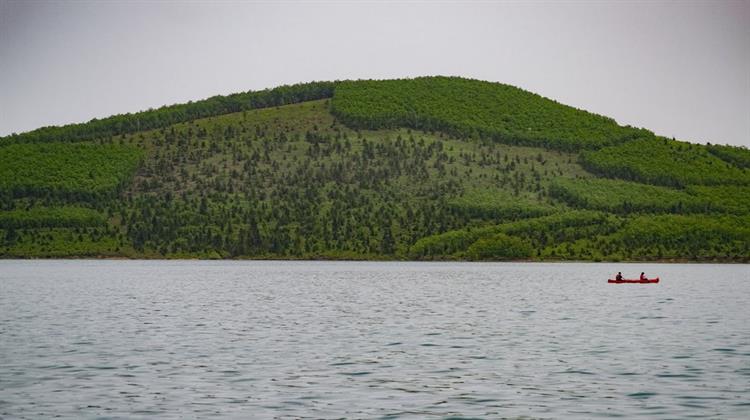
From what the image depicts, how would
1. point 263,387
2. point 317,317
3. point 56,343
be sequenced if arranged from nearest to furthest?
point 263,387 → point 56,343 → point 317,317

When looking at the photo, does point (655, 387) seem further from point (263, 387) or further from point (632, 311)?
point (632, 311)

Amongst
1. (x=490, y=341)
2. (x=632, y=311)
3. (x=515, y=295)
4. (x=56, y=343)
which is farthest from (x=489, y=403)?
(x=515, y=295)

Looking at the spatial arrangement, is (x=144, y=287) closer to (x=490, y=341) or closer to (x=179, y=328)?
(x=179, y=328)

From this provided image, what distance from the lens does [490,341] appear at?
6988cm

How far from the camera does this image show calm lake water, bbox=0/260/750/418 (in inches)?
1789

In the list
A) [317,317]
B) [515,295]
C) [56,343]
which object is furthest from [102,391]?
[515,295]

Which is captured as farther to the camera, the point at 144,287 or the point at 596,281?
the point at 596,281

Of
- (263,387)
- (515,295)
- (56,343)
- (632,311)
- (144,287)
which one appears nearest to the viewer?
(263,387)

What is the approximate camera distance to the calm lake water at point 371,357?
45.4 metres

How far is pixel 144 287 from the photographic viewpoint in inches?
5522

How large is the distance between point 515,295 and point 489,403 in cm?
7895

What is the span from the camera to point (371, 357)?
60719 millimetres

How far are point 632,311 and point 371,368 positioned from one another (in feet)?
162

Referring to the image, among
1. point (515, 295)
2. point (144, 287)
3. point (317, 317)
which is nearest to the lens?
point (317, 317)
